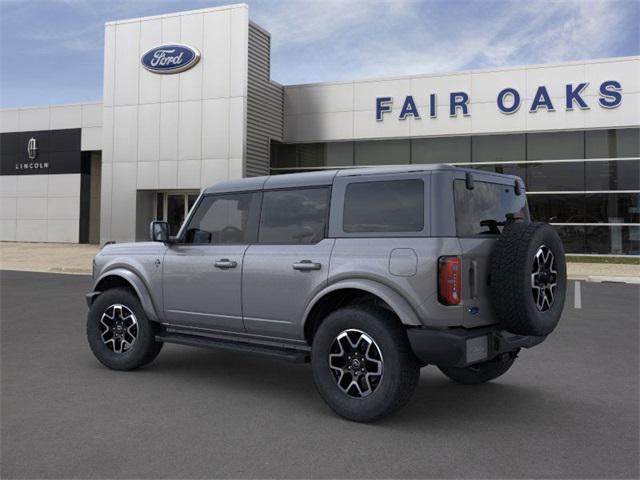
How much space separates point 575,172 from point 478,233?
1980 centimetres

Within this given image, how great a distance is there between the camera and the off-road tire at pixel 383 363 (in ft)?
14.1

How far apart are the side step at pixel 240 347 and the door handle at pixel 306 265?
706mm

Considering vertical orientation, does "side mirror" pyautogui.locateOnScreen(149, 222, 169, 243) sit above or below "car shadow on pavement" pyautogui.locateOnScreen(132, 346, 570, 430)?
above

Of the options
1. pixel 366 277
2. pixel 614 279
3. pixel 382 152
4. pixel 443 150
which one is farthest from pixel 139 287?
pixel 382 152

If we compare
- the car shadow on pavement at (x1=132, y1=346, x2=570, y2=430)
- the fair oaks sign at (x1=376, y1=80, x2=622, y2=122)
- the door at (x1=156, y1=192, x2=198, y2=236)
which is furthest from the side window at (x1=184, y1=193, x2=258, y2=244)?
the door at (x1=156, y1=192, x2=198, y2=236)

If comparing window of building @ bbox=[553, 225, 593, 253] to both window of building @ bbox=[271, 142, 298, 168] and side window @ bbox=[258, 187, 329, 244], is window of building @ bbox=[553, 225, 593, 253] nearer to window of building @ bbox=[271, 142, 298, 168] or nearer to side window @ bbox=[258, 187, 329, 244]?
window of building @ bbox=[271, 142, 298, 168]

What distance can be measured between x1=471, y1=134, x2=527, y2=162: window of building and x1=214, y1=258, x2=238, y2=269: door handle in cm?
1975

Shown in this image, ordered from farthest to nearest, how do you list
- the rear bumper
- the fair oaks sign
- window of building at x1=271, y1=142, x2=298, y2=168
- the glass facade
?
window of building at x1=271, y1=142, x2=298, y2=168 < the glass facade < the fair oaks sign < the rear bumper

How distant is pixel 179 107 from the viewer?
24.2m

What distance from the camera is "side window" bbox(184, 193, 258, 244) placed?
17.8 ft

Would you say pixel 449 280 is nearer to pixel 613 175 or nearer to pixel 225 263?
pixel 225 263

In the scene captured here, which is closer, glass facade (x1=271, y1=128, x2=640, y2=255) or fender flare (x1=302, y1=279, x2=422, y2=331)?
fender flare (x1=302, y1=279, x2=422, y2=331)

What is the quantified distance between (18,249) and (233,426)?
26275 mm

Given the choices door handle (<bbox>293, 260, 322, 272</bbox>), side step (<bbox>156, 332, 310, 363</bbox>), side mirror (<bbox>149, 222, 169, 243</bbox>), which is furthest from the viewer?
side mirror (<bbox>149, 222, 169, 243</bbox>)
